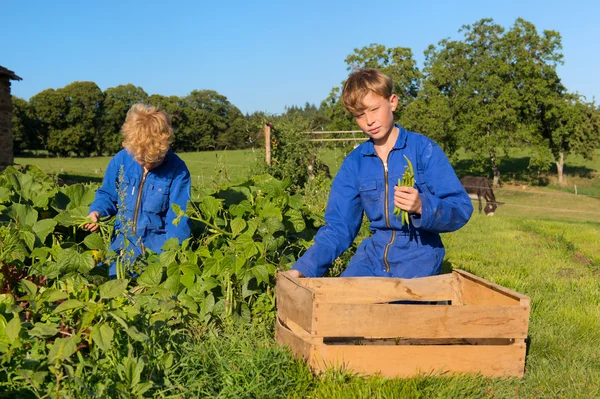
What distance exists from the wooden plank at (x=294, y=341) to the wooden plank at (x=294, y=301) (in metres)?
0.05

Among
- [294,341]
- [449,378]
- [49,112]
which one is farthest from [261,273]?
[49,112]

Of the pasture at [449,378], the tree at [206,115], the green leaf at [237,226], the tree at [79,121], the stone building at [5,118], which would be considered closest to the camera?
the pasture at [449,378]

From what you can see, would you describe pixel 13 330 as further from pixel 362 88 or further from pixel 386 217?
pixel 362 88

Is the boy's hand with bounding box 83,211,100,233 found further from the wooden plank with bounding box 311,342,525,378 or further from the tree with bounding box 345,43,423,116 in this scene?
the tree with bounding box 345,43,423,116

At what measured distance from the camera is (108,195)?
412 centimetres

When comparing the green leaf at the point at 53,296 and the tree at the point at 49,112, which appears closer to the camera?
the green leaf at the point at 53,296

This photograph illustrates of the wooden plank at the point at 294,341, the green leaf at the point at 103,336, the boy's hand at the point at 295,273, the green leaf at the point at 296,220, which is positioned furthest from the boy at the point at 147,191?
the green leaf at the point at 103,336

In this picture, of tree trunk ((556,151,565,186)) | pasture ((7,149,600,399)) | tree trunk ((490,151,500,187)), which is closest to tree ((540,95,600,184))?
tree trunk ((556,151,565,186))

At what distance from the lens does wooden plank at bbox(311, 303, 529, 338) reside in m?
2.75

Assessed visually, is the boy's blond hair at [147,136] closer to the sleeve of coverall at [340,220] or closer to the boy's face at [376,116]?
the sleeve of coverall at [340,220]

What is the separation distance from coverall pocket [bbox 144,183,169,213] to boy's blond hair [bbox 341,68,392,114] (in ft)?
4.86

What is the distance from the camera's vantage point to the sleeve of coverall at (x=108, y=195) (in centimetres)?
399

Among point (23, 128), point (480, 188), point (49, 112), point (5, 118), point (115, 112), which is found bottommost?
point (480, 188)

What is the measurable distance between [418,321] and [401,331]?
9cm
